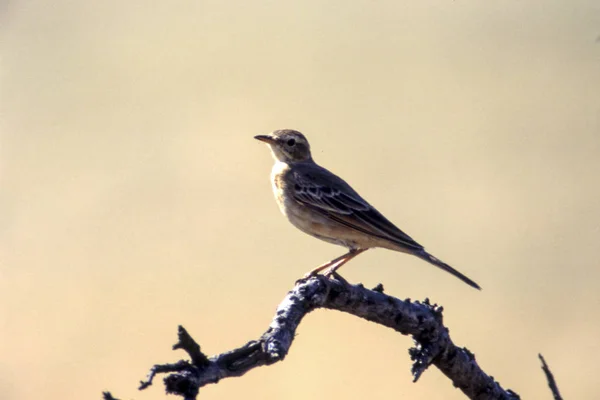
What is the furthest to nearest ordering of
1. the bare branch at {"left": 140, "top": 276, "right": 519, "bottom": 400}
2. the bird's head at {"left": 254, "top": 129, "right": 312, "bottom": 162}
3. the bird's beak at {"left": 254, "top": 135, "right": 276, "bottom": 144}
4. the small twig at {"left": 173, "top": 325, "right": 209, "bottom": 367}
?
the bird's head at {"left": 254, "top": 129, "right": 312, "bottom": 162} → the bird's beak at {"left": 254, "top": 135, "right": 276, "bottom": 144} → the bare branch at {"left": 140, "top": 276, "right": 519, "bottom": 400} → the small twig at {"left": 173, "top": 325, "right": 209, "bottom": 367}

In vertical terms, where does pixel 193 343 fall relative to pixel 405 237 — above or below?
below

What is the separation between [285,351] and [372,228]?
4.23 m

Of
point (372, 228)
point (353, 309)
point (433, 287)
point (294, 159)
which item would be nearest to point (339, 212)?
point (372, 228)

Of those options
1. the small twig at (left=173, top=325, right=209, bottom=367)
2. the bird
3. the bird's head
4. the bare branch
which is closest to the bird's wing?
the bird

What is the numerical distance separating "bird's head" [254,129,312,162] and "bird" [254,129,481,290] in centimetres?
30

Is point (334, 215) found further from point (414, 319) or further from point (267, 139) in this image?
point (414, 319)

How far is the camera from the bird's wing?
7.61 m

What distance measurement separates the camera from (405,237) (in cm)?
757

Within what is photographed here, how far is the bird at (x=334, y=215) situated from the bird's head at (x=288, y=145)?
1.00 feet

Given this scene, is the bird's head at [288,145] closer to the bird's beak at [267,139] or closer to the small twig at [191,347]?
the bird's beak at [267,139]

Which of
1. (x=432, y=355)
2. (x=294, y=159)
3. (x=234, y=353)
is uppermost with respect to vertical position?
(x=294, y=159)

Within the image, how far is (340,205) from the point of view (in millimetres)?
8078

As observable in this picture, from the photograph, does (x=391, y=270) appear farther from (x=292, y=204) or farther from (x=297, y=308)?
(x=297, y=308)

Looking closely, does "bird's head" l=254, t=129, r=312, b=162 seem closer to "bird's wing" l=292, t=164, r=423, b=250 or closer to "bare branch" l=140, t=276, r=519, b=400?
"bird's wing" l=292, t=164, r=423, b=250
